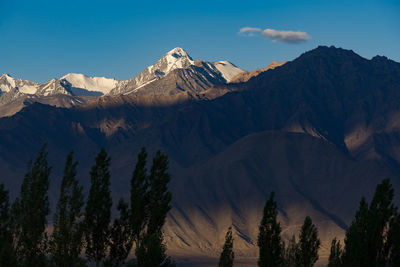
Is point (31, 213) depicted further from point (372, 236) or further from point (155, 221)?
point (372, 236)

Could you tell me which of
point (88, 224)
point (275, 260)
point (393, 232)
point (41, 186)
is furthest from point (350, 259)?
point (41, 186)

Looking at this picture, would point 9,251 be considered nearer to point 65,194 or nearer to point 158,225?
point 65,194

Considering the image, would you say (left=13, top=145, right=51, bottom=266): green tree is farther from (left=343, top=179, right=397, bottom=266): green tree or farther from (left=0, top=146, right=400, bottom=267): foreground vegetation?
(left=343, top=179, right=397, bottom=266): green tree

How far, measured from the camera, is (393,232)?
183ft

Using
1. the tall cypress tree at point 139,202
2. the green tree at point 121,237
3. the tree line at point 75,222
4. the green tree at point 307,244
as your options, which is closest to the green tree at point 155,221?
the tree line at point 75,222

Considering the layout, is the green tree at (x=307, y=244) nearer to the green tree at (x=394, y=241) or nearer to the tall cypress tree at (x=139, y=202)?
the green tree at (x=394, y=241)

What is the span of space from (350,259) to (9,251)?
29.8 m

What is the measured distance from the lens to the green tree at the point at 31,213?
55.5m

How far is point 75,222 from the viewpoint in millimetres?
56562

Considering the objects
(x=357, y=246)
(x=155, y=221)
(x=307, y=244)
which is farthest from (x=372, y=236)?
(x=155, y=221)

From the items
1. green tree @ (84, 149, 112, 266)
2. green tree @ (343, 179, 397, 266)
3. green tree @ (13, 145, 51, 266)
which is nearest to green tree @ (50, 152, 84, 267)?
green tree @ (13, 145, 51, 266)

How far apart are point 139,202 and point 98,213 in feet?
13.1

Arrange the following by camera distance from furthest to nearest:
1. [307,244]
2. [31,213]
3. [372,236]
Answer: [307,244], [372,236], [31,213]

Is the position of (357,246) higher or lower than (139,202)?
lower
